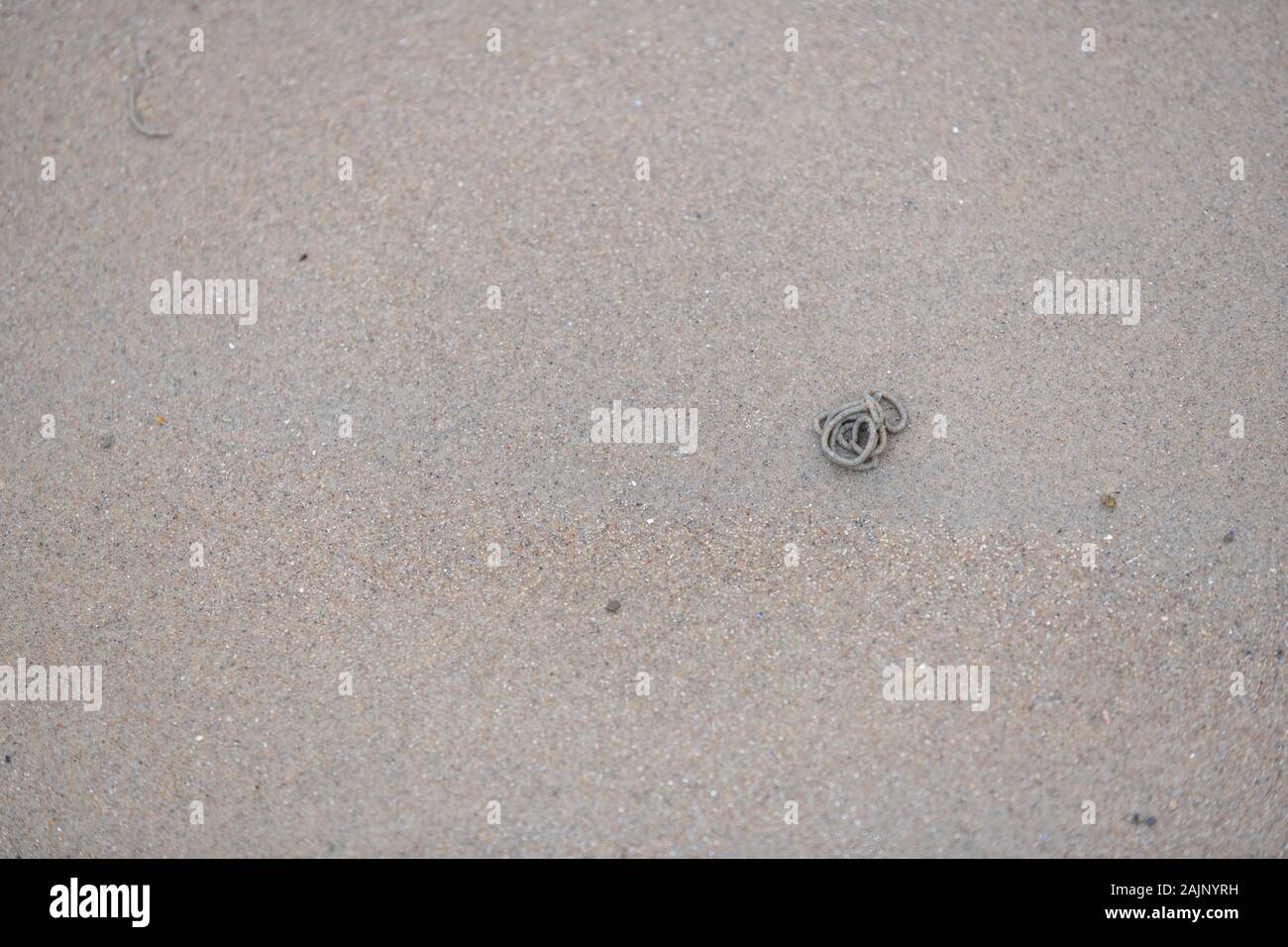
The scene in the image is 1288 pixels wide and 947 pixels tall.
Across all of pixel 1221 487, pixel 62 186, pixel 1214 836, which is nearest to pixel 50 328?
pixel 62 186

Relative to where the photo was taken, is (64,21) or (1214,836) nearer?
(1214,836)

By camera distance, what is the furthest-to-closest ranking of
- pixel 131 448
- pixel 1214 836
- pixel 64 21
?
pixel 64 21, pixel 131 448, pixel 1214 836

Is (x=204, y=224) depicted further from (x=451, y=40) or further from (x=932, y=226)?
(x=932, y=226)

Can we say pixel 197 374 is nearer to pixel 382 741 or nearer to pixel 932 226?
pixel 382 741

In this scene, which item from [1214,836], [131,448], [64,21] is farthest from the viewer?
[64,21]

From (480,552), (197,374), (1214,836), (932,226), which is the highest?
(932,226)

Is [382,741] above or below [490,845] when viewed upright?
above
